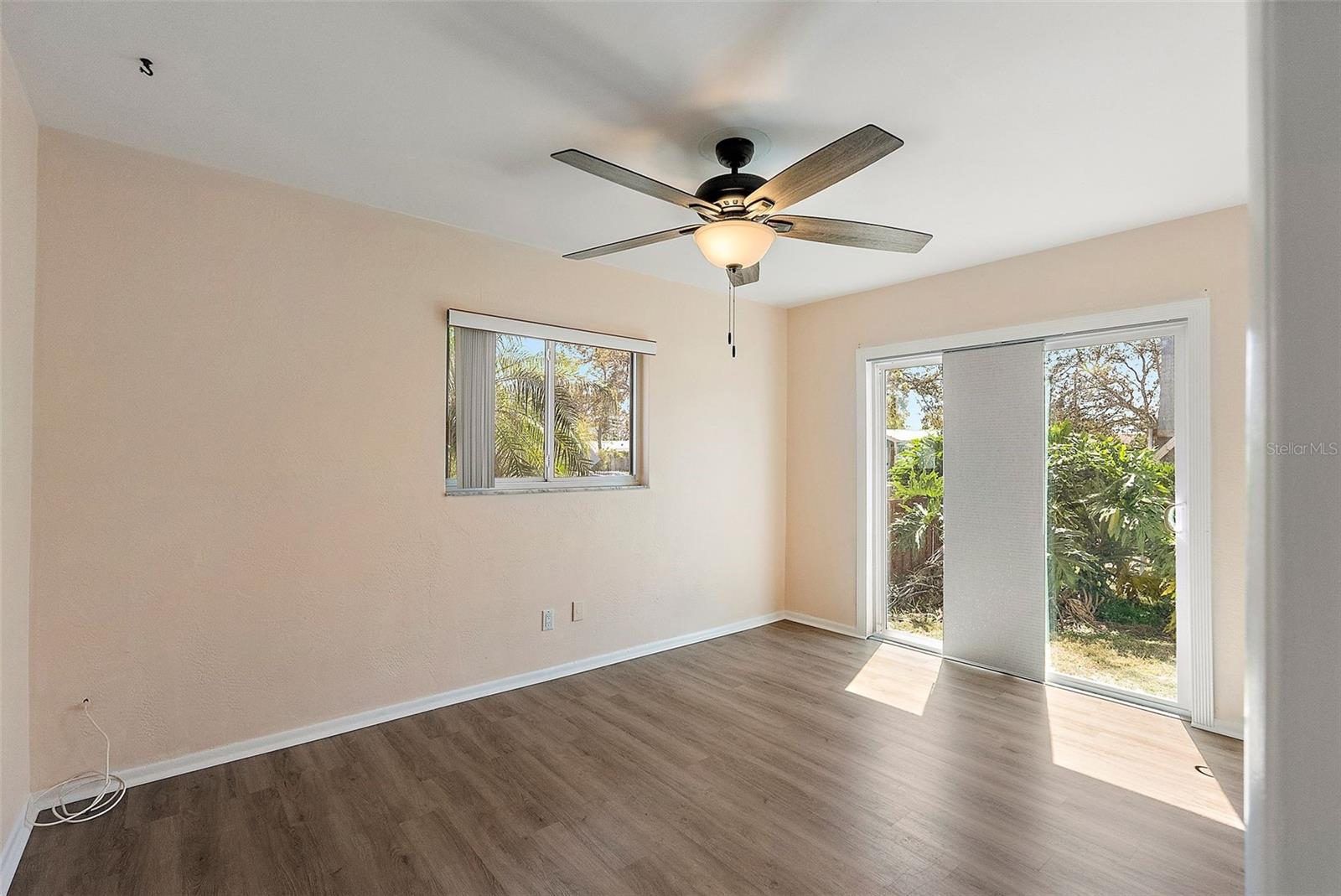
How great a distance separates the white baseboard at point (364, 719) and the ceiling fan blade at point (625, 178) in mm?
2556

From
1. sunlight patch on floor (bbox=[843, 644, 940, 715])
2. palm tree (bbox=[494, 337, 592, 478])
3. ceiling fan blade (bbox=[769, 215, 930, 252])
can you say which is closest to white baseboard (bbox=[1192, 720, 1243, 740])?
sunlight patch on floor (bbox=[843, 644, 940, 715])

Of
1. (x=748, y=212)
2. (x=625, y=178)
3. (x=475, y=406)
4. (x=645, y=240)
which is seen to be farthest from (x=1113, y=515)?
(x=475, y=406)

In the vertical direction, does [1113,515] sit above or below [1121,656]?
above

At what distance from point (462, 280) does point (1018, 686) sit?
11.9 ft

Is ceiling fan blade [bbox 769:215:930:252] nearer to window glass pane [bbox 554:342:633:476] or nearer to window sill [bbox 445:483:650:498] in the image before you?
window glass pane [bbox 554:342:633:476]

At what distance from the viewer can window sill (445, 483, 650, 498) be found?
3.35 metres

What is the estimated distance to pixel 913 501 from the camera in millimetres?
4348

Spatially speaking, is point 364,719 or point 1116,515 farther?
point 1116,515

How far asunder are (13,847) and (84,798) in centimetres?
34

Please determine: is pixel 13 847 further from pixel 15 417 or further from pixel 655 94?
pixel 655 94

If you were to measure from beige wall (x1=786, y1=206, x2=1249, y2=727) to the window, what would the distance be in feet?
4.68

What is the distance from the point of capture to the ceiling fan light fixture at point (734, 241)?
7.62ft

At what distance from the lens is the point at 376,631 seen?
306 cm

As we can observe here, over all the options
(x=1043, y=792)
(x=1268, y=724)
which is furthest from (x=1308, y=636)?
(x=1043, y=792)
